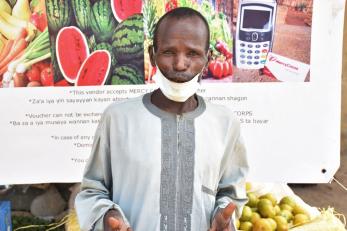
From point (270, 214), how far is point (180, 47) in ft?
5.85

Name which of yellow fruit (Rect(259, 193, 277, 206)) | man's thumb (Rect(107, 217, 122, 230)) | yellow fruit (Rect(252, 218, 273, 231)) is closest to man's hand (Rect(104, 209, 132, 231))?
man's thumb (Rect(107, 217, 122, 230))

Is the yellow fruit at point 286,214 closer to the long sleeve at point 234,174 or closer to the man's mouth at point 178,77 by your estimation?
the long sleeve at point 234,174

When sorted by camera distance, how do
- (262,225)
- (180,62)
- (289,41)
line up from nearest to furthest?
(180,62) → (262,225) → (289,41)

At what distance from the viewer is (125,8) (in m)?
2.82

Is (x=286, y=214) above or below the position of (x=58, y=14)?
below

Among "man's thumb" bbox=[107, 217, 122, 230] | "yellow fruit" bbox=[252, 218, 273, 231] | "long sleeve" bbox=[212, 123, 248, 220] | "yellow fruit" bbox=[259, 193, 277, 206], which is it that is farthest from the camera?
"yellow fruit" bbox=[259, 193, 277, 206]

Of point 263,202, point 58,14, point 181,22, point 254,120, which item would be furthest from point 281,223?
point 58,14

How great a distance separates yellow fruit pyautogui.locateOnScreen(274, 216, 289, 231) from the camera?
2719 mm

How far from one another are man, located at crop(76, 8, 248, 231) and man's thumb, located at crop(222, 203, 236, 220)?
3 centimetres

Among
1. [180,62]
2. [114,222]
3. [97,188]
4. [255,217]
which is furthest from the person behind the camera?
[255,217]

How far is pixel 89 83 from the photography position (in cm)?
290

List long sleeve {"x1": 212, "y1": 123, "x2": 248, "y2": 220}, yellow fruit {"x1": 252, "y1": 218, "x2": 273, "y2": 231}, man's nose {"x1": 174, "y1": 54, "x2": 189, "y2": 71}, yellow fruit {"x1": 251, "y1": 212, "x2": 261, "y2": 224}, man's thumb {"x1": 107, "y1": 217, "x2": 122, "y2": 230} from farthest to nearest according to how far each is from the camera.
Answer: yellow fruit {"x1": 251, "y1": 212, "x2": 261, "y2": 224} < yellow fruit {"x1": 252, "y1": 218, "x2": 273, "y2": 231} < long sleeve {"x1": 212, "y1": 123, "x2": 248, "y2": 220} < man's nose {"x1": 174, "y1": 54, "x2": 189, "y2": 71} < man's thumb {"x1": 107, "y1": 217, "x2": 122, "y2": 230}

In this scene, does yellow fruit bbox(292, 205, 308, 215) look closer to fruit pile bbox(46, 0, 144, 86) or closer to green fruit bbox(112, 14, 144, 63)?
fruit pile bbox(46, 0, 144, 86)

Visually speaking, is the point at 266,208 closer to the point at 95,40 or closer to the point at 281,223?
the point at 281,223
